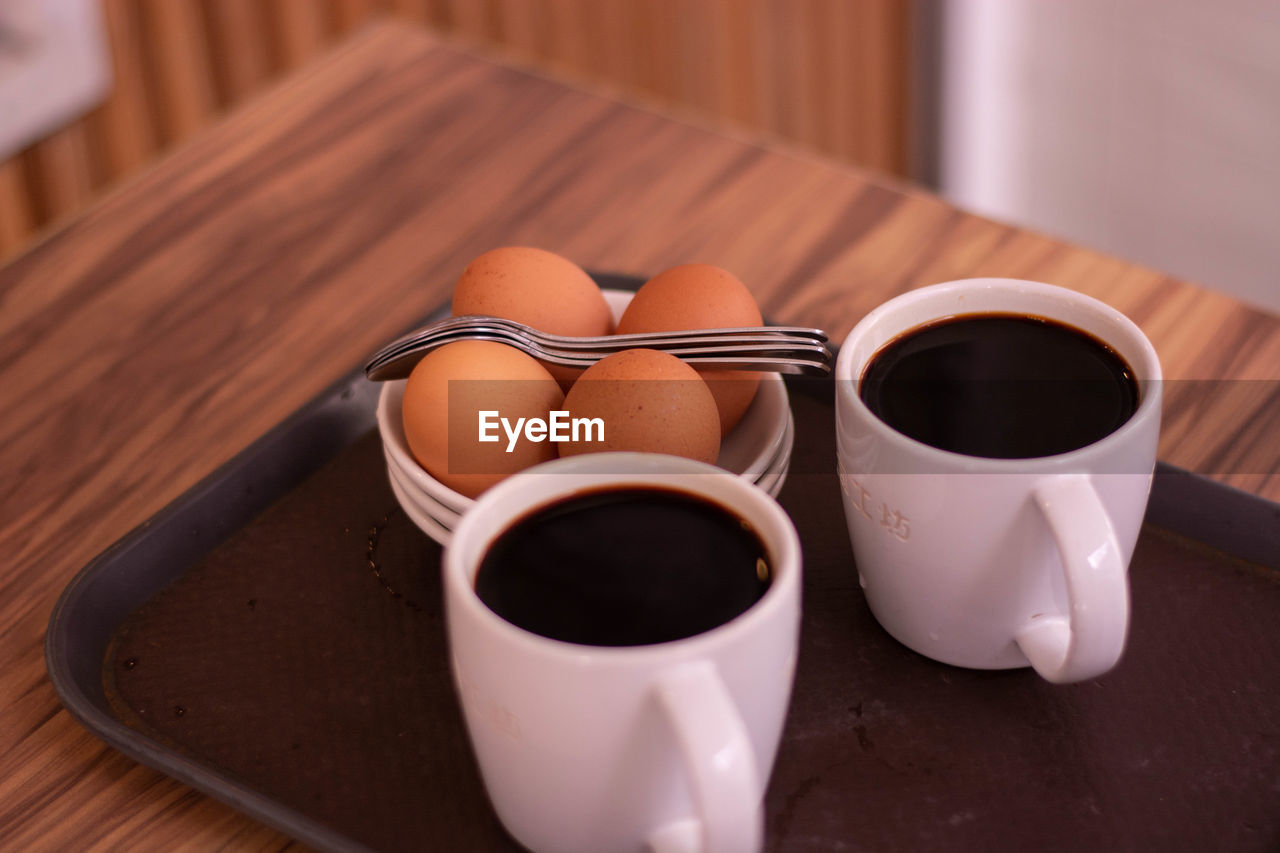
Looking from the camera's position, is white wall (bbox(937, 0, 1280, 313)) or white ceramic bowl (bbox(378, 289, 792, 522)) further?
white wall (bbox(937, 0, 1280, 313))

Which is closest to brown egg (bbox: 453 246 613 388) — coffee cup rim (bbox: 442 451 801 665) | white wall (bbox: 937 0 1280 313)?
coffee cup rim (bbox: 442 451 801 665)

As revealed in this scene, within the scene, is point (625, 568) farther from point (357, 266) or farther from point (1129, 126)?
point (1129, 126)

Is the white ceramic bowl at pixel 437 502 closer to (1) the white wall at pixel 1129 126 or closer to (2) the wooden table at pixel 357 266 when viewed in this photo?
(2) the wooden table at pixel 357 266

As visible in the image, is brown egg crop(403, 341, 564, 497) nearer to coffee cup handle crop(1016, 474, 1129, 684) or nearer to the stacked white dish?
the stacked white dish

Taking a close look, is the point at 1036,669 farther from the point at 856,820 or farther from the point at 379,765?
the point at 379,765

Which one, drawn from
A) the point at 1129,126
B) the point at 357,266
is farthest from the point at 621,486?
the point at 1129,126

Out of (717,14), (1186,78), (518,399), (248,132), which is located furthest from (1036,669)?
(717,14)

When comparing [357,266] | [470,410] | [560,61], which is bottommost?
[560,61]

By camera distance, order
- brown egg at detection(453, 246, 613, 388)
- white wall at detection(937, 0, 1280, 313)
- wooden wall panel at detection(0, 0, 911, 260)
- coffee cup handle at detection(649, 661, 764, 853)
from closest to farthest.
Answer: coffee cup handle at detection(649, 661, 764, 853)
brown egg at detection(453, 246, 613, 388)
white wall at detection(937, 0, 1280, 313)
wooden wall panel at detection(0, 0, 911, 260)
